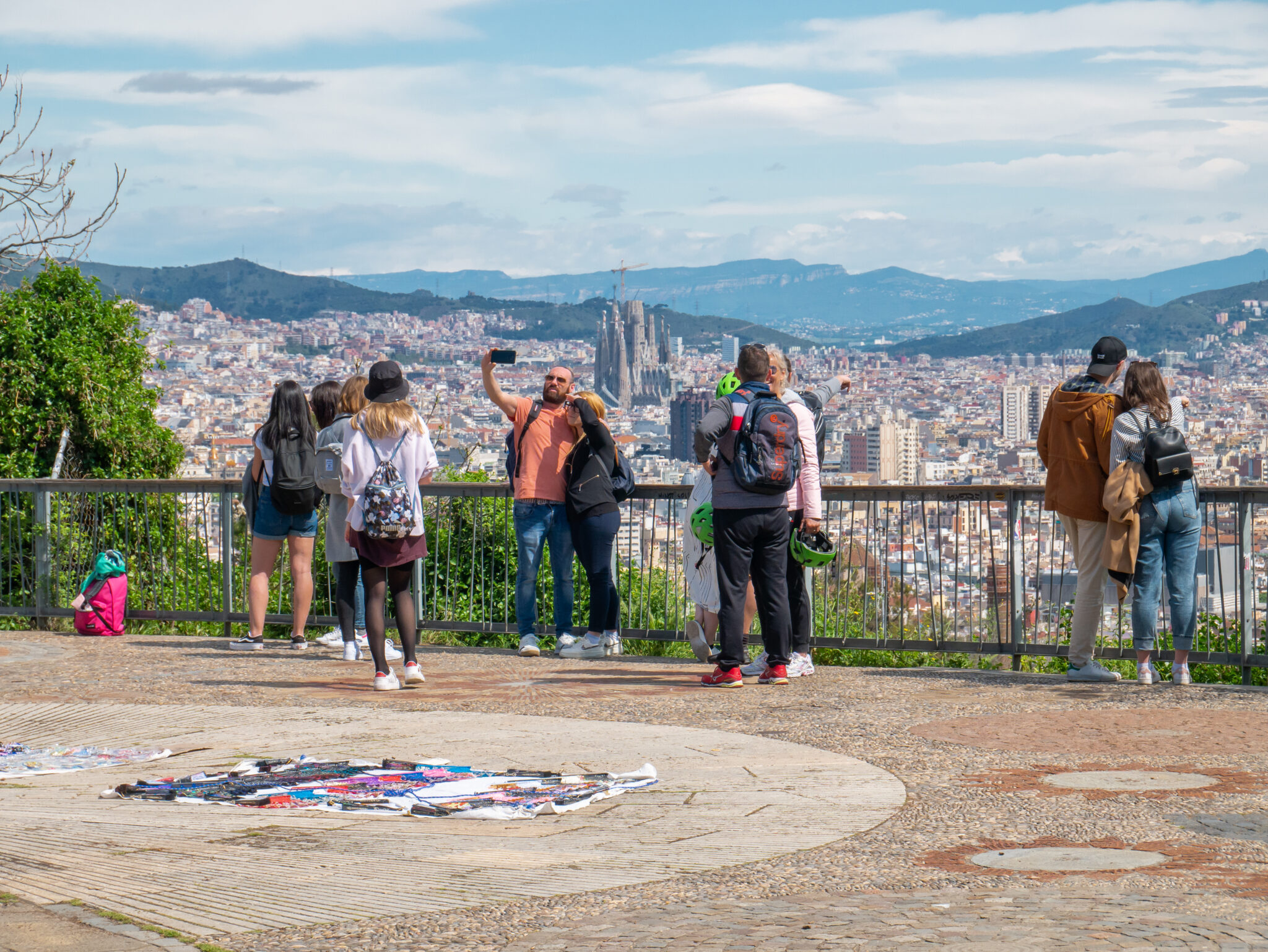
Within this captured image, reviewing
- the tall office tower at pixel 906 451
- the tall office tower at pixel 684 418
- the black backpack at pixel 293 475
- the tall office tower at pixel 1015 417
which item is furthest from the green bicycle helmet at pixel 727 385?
the tall office tower at pixel 1015 417

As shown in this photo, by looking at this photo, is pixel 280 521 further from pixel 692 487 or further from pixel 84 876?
pixel 84 876

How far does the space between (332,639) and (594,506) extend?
253 centimetres

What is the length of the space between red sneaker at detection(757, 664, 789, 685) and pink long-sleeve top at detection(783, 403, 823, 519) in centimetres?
94

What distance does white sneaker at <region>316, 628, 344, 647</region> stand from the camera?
11469 mm

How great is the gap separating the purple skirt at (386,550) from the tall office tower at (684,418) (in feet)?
169

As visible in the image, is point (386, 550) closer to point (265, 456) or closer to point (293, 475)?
point (293, 475)

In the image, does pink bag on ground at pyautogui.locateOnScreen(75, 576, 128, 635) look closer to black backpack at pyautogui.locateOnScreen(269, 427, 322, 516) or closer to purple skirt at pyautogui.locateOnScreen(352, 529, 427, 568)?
black backpack at pyautogui.locateOnScreen(269, 427, 322, 516)

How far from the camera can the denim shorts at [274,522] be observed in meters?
11.1

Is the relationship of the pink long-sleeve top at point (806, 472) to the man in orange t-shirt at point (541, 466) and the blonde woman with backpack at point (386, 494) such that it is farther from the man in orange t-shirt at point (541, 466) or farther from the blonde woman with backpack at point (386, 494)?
the blonde woman with backpack at point (386, 494)

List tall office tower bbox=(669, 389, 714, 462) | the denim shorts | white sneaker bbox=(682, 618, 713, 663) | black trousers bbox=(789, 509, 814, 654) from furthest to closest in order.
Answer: tall office tower bbox=(669, 389, 714, 462) < the denim shorts < white sneaker bbox=(682, 618, 713, 663) < black trousers bbox=(789, 509, 814, 654)

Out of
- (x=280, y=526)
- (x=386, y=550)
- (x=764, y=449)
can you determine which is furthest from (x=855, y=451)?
(x=386, y=550)

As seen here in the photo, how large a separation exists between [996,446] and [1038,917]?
70.9m

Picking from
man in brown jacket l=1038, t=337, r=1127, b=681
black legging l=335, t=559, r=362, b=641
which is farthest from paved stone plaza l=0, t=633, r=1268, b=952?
black legging l=335, t=559, r=362, b=641

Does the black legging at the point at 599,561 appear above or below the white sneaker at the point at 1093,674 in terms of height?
above
